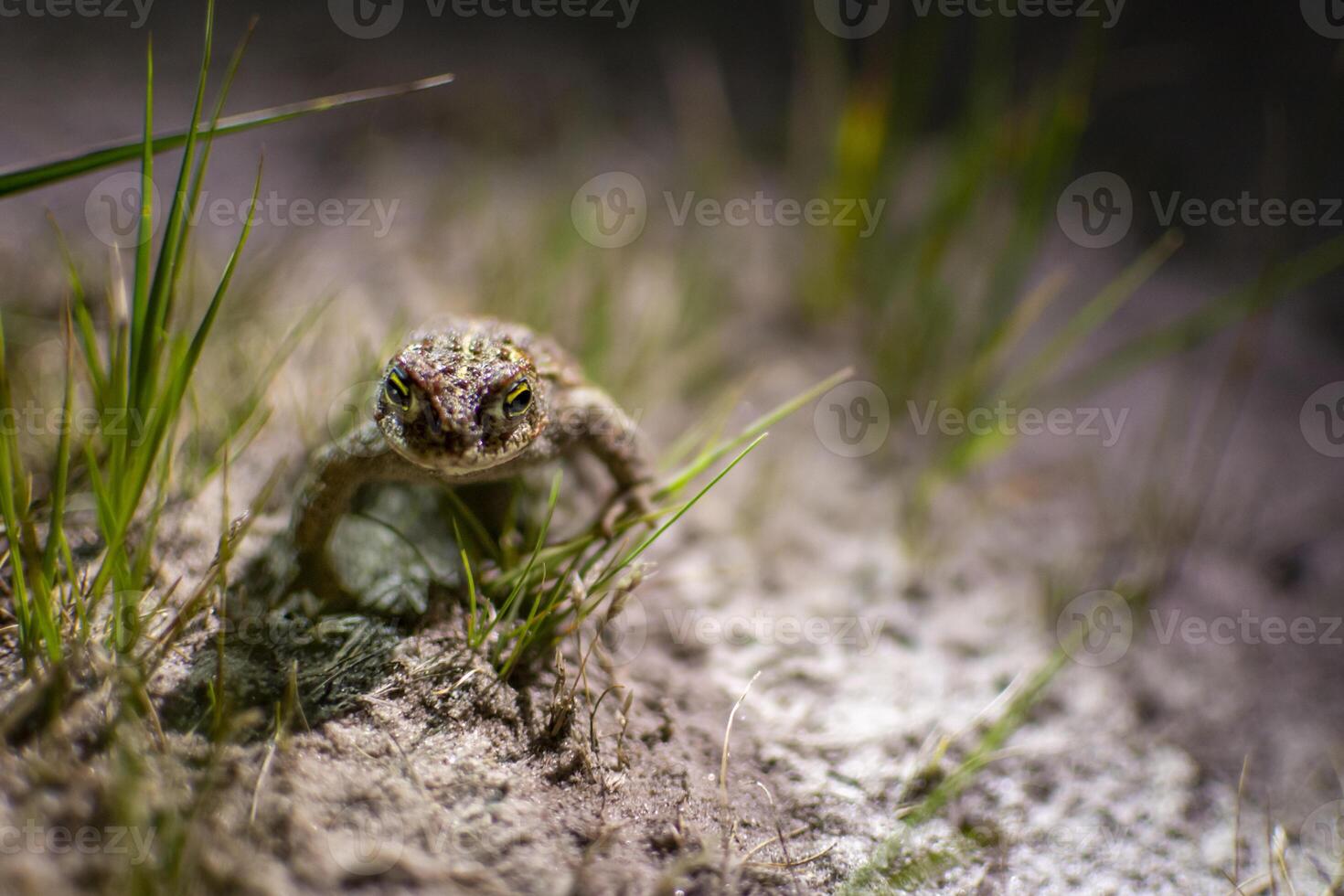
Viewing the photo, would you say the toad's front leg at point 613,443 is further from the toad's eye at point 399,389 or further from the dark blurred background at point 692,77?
the dark blurred background at point 692,77

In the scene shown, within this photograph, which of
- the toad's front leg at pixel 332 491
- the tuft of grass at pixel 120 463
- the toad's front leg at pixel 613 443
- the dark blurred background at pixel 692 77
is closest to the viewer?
the tuft of grass at pixel 120 463

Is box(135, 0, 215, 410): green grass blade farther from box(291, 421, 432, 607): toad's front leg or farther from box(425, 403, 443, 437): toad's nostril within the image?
box(425, 403, 443, 437): toad's nostril

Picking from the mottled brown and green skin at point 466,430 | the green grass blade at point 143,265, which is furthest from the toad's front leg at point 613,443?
the green grass blade at point 143,265

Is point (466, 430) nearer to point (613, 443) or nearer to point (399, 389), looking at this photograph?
point (399, 389)

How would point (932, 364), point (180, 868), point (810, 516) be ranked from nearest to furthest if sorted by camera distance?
point (180, 868)
point (810, 516)
point (932, 364)

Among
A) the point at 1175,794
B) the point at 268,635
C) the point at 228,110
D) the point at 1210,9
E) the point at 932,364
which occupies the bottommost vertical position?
the point at 1175,794

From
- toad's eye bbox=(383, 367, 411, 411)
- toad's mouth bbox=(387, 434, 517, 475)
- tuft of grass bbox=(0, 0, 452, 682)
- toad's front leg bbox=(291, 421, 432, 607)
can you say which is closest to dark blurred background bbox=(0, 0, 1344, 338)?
tuft of grass bbox=(0, 0, 452, 682)

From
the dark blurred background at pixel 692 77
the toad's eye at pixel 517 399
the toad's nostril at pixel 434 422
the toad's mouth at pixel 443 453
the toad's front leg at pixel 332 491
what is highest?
the dark blurred background at pixel 692 77

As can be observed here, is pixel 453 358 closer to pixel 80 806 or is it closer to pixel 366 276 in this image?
pixel 80 806

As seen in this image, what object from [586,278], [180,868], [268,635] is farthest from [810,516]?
[180,868]
